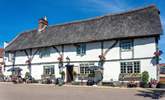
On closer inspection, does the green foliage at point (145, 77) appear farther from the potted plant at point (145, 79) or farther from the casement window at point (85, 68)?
the casement window at point (85, 68)

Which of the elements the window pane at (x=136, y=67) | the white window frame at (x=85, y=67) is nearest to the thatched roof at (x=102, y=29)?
the white window frame at (x=85, y=67)

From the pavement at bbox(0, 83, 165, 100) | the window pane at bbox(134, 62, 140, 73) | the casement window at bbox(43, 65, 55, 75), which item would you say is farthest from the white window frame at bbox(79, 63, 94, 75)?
the pavement at bbox(0, 83, 165, 100)

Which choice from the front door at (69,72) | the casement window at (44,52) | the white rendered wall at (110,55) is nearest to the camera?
the white rendered wall at (110,55)

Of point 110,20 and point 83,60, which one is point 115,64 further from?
point 110,20

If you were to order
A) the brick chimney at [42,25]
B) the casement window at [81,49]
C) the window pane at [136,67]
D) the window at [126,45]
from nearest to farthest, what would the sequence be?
1. the window pane at [136,67]
2. the window at [126,45]
3. the casement window at [81,49]
4. the brick chimney at [42,25]

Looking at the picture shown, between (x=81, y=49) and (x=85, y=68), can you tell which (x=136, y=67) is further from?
(x=81, y=49)

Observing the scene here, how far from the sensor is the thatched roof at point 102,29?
874 inches

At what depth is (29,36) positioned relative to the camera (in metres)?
33.0

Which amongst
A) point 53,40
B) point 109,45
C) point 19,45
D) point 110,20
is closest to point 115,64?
point 109,45

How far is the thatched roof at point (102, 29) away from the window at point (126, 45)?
0.68m

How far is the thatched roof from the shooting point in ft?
72.8

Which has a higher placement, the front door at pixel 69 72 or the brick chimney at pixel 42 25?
the brick chimney at pixel 42 25

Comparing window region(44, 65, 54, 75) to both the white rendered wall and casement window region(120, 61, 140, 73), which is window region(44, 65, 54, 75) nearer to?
the white rendered wall

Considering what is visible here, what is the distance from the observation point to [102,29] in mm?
25094
